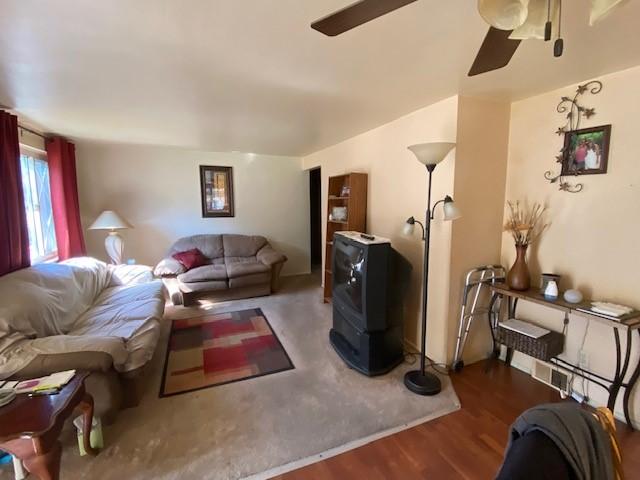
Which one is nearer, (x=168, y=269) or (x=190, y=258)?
(x=168, y=269)

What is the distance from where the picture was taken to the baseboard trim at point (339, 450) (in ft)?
5.29

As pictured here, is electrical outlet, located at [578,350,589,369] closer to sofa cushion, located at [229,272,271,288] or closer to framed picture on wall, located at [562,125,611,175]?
framed picture on wall, located at [562,125,611,175]

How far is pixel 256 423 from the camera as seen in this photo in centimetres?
197

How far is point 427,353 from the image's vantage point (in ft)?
8.91

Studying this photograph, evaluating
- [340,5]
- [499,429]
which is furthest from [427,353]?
[340,5]

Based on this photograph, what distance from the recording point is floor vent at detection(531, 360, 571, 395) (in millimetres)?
2193

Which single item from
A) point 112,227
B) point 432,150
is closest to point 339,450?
point 432,150

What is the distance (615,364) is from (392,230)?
6.03 feet

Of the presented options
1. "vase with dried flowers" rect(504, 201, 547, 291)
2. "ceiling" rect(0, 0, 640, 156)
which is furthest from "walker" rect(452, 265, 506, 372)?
"ceiling" rect(0, 0, 640, 156)

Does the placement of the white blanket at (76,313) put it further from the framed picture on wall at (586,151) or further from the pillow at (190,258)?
the framed picture on wall at (586,151)

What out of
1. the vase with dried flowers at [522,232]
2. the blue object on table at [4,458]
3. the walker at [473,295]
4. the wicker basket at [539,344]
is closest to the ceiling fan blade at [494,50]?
the vase with dried flowers at [522,232]

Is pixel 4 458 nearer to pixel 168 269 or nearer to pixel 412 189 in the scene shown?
pixel 168 269

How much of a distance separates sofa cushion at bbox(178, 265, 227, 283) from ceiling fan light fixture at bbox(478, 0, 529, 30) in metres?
3.87

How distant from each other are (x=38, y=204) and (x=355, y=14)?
13.3 feet
